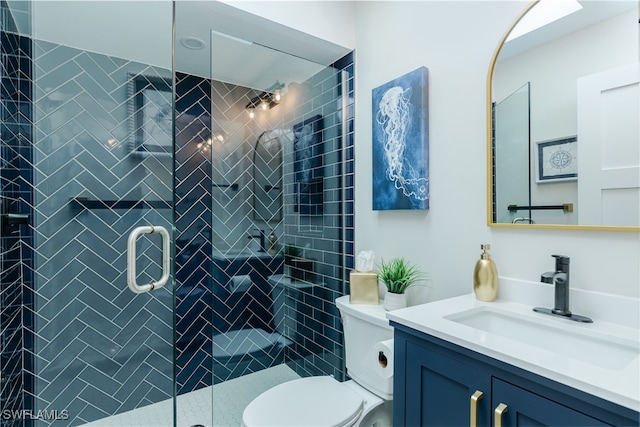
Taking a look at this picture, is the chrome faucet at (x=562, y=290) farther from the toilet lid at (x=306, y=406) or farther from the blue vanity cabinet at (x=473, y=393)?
the toilet lid at (x=306, y=406)

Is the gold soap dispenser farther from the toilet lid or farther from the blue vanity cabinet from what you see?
the toilet lid

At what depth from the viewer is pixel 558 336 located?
97 cm

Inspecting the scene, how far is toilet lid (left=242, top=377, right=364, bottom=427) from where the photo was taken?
1.22 meters

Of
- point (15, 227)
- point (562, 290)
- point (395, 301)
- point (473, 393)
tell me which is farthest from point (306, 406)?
point (15, 227)

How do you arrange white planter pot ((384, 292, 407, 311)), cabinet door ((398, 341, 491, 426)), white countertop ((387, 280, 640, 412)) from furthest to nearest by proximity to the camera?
white planter pot ((384, 292, 407, 311)) < cabinet door ((398, 341, 491, 426)) < white countertop ((387, 280, 640, 412))

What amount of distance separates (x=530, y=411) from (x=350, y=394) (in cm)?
83

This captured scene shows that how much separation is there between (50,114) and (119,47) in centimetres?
49

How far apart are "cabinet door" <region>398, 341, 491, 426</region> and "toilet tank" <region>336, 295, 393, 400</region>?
0.34m

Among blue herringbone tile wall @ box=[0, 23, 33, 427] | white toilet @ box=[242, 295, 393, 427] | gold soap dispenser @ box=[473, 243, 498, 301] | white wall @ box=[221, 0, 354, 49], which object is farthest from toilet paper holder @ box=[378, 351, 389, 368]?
white wall @ box=[221, 0, 354, 49]

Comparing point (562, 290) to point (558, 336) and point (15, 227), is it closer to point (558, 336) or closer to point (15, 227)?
point (558, 336)

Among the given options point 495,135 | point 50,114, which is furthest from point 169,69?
point 495,135

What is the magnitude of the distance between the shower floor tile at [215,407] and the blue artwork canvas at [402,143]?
3.93 feet

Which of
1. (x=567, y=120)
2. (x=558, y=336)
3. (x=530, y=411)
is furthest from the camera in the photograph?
(x=567, y=120)

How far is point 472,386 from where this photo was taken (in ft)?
2.68
